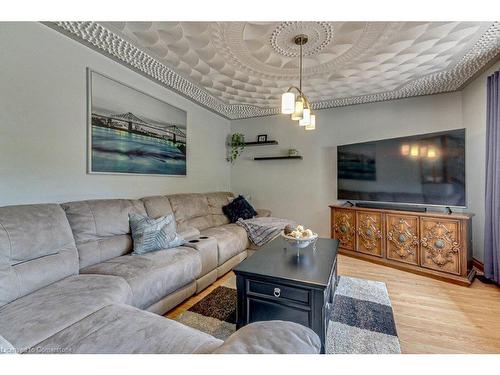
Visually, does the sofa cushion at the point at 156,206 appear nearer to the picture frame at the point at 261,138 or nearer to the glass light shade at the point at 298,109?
the glass light shade at the point at 298,109

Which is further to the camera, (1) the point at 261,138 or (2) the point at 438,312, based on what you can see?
(1) the point at 261,138

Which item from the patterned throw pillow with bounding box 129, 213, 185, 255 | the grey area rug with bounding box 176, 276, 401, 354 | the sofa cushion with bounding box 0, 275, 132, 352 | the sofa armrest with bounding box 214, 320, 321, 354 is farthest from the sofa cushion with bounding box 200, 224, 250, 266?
the sofa armrest with bounding box 214, 320, 321, 354

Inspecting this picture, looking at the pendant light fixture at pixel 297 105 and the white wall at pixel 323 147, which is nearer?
the pendant light fixture at pixel 297 105

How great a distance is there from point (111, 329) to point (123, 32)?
7.79 feet

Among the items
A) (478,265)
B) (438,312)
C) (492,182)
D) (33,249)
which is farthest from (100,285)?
(478,265)

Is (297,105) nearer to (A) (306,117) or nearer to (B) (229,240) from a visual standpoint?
(A) (306,117)

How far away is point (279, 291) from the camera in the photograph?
148 centimetres

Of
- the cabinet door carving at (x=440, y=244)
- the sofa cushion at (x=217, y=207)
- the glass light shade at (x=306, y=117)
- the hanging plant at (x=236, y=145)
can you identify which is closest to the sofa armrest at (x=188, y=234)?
the sofa cushion at (x=217, y=207)

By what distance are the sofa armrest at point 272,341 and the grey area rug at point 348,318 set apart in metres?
0.94

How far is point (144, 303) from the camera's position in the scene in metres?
1.65

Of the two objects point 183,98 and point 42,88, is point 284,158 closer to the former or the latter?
point 183,98

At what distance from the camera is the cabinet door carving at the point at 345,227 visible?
139 inches

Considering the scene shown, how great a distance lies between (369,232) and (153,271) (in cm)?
297
